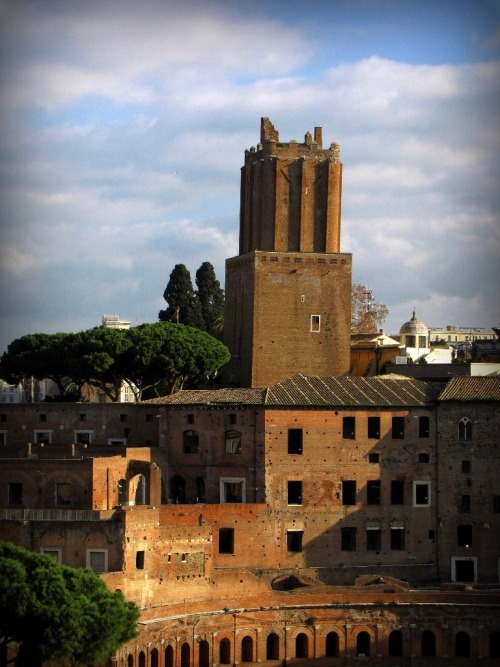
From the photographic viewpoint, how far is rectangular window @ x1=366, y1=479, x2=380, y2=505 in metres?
61.6

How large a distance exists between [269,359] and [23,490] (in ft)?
49.4

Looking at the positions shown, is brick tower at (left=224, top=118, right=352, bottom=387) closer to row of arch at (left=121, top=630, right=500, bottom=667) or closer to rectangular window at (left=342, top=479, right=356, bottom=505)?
rectangular window at (left=342, top=479, right=356, bottom=505)

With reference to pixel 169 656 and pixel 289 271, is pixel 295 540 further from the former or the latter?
pixel 289 271

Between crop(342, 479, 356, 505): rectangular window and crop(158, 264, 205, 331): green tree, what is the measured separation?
22.7m

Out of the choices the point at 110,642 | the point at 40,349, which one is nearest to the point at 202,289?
the point at 40,349

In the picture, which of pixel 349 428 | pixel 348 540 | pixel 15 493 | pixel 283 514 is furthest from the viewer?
pixel 349 428

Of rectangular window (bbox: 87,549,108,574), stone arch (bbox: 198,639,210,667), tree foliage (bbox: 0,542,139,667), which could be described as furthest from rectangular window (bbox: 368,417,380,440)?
tree foliage (bbox: 0,542,139,667)

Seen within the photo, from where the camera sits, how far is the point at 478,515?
6191 centimetres

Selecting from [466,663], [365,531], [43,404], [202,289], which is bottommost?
[466,663]

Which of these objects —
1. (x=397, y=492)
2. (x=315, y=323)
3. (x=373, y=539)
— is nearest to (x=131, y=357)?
(x=315, y=323)

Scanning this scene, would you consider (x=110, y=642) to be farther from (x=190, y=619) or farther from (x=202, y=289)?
(x=202, y=289)

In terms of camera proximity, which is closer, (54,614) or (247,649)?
(54,614)

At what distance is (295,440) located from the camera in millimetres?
61094

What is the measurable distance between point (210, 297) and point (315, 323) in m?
15.8
